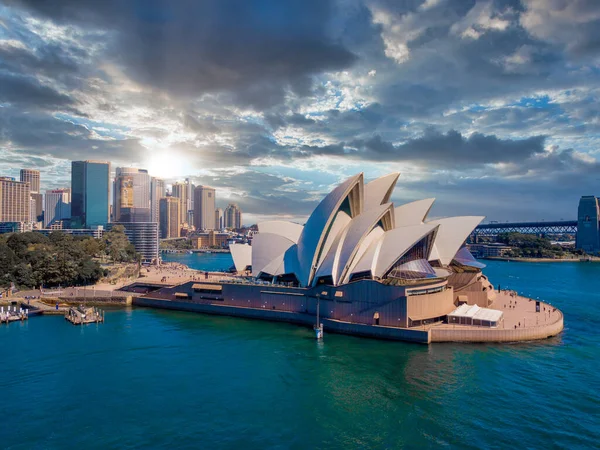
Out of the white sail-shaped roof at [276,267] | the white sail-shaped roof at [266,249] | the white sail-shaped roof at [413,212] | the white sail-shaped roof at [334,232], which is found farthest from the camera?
the white sail-shaped roof at [266,249]

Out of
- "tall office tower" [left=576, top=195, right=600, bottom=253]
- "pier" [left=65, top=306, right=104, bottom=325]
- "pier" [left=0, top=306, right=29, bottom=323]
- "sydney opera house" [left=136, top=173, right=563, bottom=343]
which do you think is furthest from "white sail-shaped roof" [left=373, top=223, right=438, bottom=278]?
"tall office tower" [left=576, top=195, right=600, bottom=253]

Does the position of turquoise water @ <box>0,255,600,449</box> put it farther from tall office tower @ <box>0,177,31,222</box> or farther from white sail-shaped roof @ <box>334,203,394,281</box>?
tall office tower @ <box>0,177,31,222</box>

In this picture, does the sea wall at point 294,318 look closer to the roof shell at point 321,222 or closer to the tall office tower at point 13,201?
the roof shell at point 321,222

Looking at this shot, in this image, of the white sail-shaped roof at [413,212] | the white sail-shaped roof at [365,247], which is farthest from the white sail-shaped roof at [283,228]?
the white sail-shaped roof at [413,212]

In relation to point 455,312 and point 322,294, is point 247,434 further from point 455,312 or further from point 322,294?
point 455,312

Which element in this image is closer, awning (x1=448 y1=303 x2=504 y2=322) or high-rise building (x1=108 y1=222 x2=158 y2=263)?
awning (x1=448 y1=303 x2=504 y2=322)

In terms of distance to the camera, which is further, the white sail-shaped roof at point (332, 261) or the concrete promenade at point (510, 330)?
the white sail-shaped roof at point (332, 261)

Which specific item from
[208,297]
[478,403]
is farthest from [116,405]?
[208,297]
